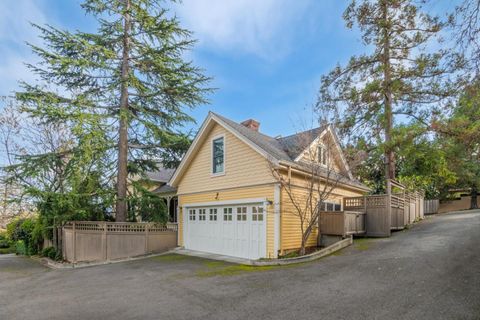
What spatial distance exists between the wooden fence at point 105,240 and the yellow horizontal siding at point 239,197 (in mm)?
2069

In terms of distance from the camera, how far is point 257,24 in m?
13.8

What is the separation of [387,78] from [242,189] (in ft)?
30.2

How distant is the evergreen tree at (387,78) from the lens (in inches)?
506

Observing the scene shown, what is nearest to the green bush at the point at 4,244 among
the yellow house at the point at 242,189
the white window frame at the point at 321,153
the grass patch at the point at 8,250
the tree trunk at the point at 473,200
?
the grass patch at the point at 8,250

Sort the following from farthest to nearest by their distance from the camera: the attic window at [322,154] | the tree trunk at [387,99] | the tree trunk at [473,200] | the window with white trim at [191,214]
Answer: the tree trunk at [473,200]
the window with white trim at [191,214]
the tree trunk at [387,99]
the attic window at [322,154]

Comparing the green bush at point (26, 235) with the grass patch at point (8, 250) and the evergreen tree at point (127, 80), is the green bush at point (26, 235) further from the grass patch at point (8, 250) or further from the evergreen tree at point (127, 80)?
the evergreen tree at point (127, 80)

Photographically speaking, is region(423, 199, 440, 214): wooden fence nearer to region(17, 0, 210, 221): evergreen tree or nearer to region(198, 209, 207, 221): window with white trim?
region(198, 209, 207, 221): window with white trim

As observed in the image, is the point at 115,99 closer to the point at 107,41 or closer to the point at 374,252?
the point at 107,41

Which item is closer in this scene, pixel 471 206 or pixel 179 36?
pixel 179 36

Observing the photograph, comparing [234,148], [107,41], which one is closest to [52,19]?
[107,41]

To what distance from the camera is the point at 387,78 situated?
1452 centimetres

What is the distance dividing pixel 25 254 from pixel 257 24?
59.1 ft

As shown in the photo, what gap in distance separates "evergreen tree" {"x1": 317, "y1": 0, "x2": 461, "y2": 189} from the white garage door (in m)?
5.24

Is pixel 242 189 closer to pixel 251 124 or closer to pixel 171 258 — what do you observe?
pixel 171 258
